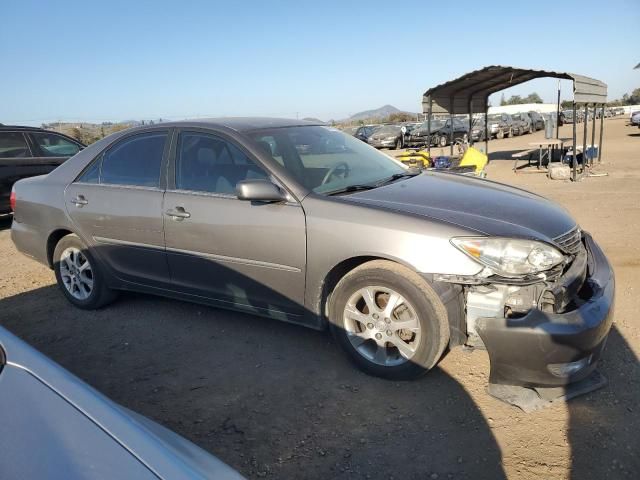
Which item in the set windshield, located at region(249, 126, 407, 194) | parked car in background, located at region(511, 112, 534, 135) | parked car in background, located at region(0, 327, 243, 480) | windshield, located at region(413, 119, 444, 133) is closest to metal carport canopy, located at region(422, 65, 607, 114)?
windshield, located at region(249, 126, 407, 194)

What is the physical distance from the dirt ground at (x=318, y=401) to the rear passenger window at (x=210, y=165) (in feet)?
3.85

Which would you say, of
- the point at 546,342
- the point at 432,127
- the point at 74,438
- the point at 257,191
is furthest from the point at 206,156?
the point at 432,127

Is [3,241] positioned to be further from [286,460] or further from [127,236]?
[286,460]

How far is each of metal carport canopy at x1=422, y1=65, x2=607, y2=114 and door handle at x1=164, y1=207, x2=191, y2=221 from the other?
32.0 feet

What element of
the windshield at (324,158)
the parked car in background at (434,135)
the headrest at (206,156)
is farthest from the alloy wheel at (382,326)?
the parked car in background at (434,135)

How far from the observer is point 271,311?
11.6 feet

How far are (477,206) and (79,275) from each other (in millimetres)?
3486

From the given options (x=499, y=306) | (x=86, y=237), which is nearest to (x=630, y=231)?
(x=499, y=306)

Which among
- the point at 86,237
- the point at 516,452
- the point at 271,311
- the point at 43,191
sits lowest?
the point at 516,452

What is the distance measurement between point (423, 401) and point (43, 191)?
3842 mm

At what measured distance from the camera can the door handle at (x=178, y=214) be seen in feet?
12.3

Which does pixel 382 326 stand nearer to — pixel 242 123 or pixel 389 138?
pixel 242 123

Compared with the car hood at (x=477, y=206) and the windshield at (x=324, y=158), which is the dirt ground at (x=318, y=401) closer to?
the car hood at (x=477, y=206)

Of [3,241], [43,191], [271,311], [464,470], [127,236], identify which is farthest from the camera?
[3,241]
